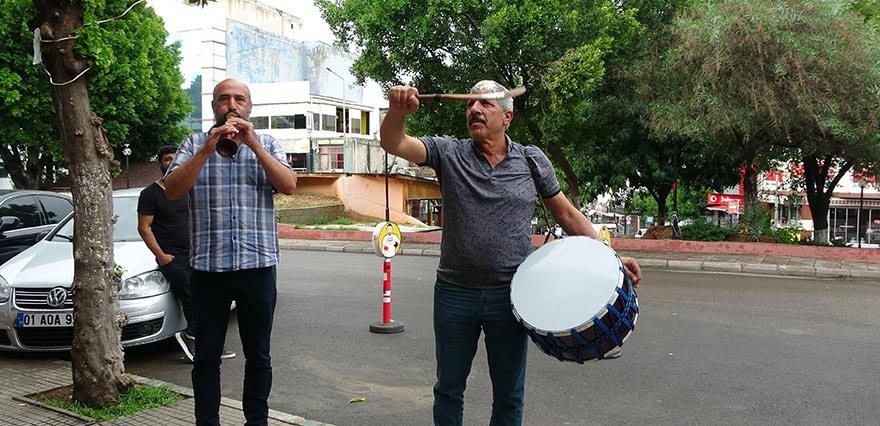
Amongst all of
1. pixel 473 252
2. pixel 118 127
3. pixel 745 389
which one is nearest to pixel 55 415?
pixel 473 252

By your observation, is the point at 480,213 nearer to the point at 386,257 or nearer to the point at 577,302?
the point at 577,302

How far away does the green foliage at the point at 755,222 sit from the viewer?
17266 millimetres

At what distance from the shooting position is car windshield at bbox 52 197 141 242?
6.68 metres

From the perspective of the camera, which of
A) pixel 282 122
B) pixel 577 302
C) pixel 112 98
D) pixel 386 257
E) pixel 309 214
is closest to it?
pixel 577 302

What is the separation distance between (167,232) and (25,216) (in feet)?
16.7

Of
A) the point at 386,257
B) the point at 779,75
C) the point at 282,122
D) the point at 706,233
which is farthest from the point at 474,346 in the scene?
the point at 282,122

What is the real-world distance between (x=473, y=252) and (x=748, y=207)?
16688 millimetres

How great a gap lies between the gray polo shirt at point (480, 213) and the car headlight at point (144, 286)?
3.70 m

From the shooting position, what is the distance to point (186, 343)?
249 inches

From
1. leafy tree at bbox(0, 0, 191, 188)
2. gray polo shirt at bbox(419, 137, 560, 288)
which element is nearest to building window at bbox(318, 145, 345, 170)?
leafy tree at bbox(0, 0, 191, 188)

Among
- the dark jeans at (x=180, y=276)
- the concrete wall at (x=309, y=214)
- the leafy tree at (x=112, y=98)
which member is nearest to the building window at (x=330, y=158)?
the concrete wall at (x=309, y=214)

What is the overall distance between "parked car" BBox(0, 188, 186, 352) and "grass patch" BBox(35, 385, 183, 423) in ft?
3.16

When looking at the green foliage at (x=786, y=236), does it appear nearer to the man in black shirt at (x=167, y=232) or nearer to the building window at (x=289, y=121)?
the man in black shirt at (x=167, y=232)

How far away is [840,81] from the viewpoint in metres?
13.9
